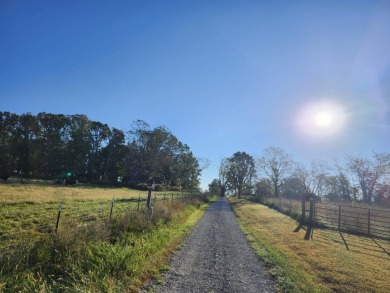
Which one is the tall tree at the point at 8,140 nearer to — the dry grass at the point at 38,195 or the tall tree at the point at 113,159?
the tall tree at the point at 113,159

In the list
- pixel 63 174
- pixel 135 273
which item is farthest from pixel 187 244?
pixel 63 174

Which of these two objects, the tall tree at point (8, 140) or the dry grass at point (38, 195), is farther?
the tall tree at point (8, 140)

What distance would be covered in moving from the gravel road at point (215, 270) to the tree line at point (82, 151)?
188 ft

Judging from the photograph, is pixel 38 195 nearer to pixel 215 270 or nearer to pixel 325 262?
pixel 215 270

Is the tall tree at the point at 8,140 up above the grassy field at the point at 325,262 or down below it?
above

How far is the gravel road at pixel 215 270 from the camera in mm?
6445

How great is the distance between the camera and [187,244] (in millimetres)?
10992

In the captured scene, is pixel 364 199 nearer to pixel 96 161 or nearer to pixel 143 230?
pixel 143 230

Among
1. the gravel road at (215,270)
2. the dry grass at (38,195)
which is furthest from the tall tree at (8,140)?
the gravel road at (215,270)

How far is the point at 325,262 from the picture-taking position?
8.88 m

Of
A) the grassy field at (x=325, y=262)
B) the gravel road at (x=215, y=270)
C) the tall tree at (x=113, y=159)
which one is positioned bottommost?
the gravel road at (x=215, y=270)

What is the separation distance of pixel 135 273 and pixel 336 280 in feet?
17.8

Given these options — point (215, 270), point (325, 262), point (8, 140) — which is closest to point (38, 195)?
point (215, 270)

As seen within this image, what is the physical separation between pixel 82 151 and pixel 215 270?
78.9 meters
